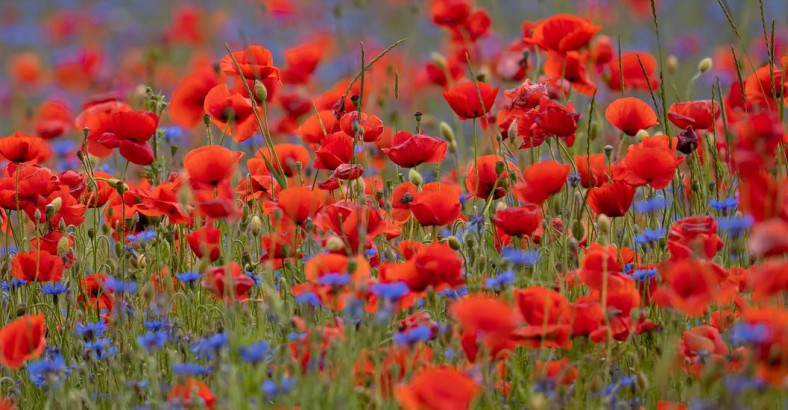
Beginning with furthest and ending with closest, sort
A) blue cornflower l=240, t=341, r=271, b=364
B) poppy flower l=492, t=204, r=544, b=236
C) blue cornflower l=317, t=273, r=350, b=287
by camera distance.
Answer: poppy flower l=492, t=204, r=544, b=236 < blue cornflower l=317, t=273, r=350, b=287 < blue cornflower l=240, t=341, r=271, b=364

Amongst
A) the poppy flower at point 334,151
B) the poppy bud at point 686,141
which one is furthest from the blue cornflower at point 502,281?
the poppy bud at point 686,141

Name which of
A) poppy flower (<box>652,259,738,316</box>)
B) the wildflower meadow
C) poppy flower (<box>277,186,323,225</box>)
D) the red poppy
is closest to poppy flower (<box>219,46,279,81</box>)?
the wildflower meadow

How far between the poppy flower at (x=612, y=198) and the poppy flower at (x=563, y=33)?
20.8 inches

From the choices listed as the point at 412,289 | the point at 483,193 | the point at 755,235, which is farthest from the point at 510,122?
the point at 755,235

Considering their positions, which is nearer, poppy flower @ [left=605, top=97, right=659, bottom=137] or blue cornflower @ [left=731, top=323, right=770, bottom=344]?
blue cornflower @ [left=731, top=323, right=770, bottom=344]

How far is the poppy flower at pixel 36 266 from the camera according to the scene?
7.00 feet

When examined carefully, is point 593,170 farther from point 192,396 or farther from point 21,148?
point 21,148

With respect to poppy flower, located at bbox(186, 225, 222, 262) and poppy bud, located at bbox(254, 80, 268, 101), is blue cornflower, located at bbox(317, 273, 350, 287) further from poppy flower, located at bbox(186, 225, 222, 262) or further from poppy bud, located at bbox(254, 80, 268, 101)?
poppy bud, located at bbox(254, 80, 268, 101)

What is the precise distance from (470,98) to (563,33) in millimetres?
330

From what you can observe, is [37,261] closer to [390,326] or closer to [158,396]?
[158,396]

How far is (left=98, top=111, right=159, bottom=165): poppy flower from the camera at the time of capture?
2.33m

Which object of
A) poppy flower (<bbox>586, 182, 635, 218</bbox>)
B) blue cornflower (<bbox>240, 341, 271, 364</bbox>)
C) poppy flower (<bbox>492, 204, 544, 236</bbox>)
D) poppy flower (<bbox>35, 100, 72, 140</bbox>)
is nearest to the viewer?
blue cornflower (<bbox>240, 341, 271, 364</bbox>)

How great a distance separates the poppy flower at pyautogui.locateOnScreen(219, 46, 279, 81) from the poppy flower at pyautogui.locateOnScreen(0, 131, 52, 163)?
44 cm

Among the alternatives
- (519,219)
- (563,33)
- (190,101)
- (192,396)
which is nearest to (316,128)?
(190,101)
